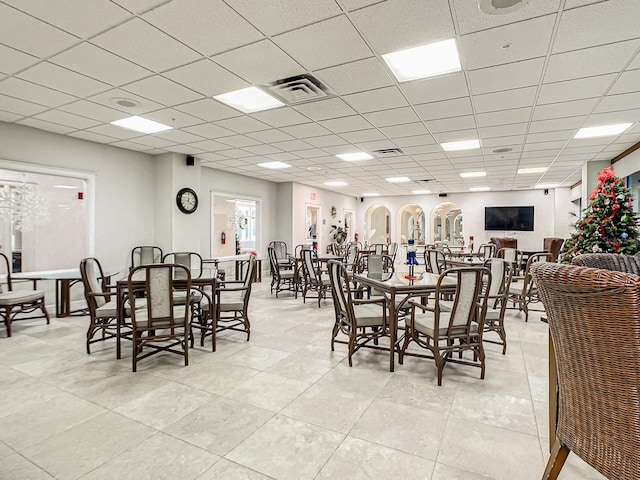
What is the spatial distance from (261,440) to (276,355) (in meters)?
1.43

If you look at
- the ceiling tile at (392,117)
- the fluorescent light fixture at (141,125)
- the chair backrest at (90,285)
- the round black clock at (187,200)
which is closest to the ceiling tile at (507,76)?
the ceiling tile at (392,117)

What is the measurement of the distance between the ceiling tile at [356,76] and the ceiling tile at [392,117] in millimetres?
791

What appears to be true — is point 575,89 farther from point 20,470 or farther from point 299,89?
point 20,470

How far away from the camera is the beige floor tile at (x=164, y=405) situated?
2287 millimetres

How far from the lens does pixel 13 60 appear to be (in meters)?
3.03

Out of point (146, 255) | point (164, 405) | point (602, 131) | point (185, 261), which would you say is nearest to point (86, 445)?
point (164, 405)

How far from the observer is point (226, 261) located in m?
8.47

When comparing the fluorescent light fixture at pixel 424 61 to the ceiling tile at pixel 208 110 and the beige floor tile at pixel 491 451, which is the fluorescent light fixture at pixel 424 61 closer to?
the ceiling tile at pixel 208 110

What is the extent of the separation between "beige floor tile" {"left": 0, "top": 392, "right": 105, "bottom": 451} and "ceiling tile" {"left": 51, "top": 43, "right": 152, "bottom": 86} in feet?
9.26

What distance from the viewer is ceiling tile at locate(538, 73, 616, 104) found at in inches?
132

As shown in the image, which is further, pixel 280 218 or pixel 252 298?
pixel 280 218

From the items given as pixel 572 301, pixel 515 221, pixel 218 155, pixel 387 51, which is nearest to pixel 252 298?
pixel 218 155

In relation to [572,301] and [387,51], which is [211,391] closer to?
[572,301]

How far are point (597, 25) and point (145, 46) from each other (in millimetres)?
3468
